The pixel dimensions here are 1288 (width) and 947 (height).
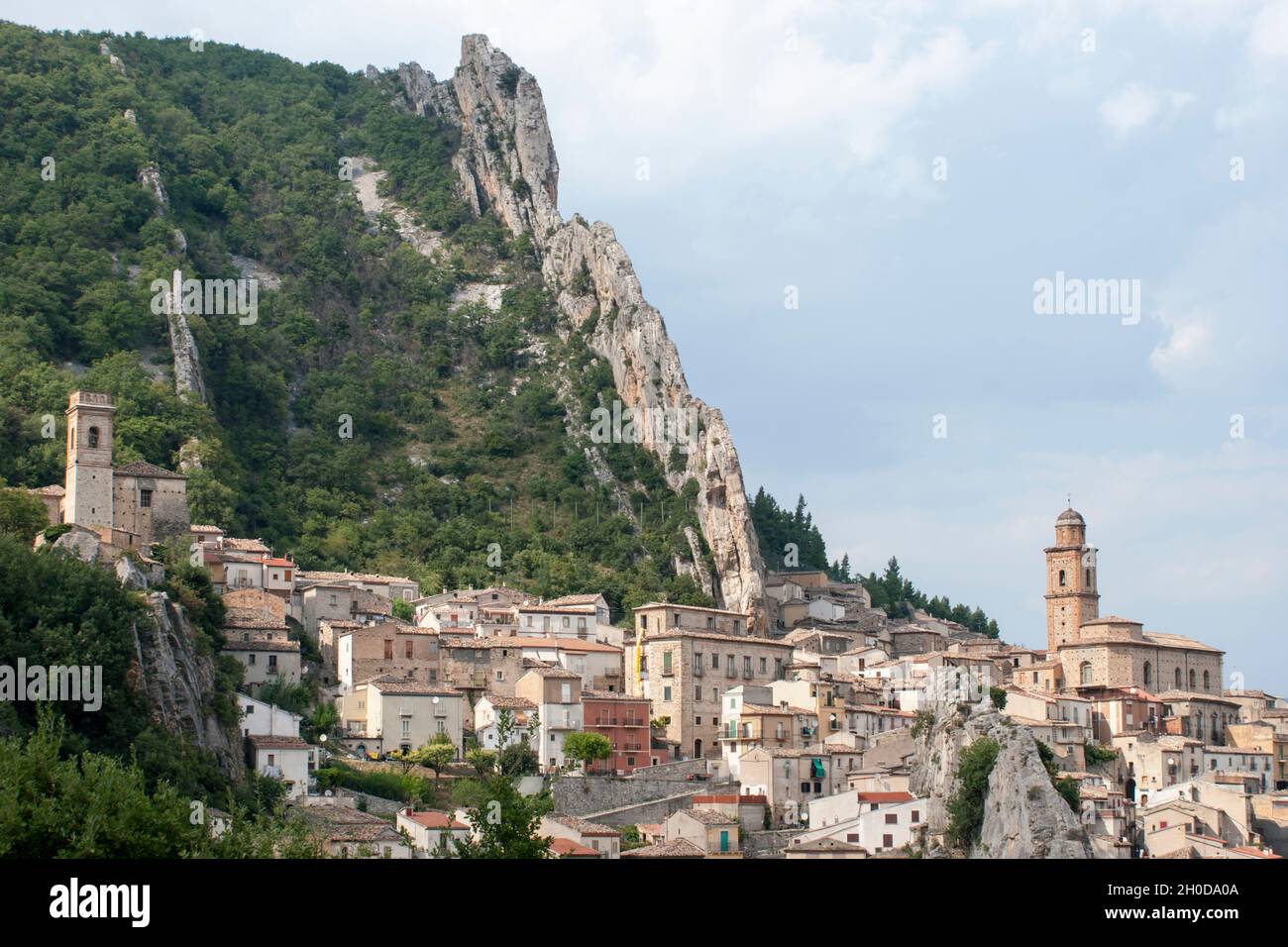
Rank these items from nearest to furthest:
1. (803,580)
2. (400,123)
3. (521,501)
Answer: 1. (803,580)
2. (521,501)
3. (400,123)

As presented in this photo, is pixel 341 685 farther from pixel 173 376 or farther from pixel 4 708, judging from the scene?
pixel 173 376

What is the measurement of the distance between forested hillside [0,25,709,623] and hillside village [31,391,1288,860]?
1273 centimetres

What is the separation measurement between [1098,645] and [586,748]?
3073 cm

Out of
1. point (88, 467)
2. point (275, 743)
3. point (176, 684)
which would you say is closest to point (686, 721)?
point (275, 743)

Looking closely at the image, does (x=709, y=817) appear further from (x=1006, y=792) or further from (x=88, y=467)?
(x=88, y=467)

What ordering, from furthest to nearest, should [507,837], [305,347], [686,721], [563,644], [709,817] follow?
[305,347], [563,644], [686,721], [709,817], [507,837]

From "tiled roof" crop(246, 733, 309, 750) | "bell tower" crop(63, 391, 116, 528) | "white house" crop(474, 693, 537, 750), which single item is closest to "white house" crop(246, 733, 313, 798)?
"tiled roof" crop(246, 733, 309, 750)

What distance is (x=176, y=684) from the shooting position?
58.3m

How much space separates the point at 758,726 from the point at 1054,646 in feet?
107

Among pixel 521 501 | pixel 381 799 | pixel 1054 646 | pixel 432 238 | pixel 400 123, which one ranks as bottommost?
pixel 381 799

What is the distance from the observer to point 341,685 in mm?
69688
